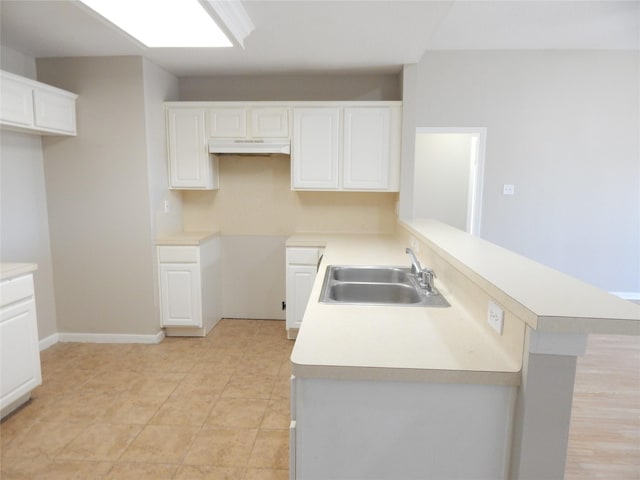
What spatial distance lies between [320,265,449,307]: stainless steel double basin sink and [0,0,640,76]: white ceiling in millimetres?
1546

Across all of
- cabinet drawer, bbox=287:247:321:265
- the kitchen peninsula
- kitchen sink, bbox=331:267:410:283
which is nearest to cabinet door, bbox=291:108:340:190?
cabinet drawer, bbox=287:247:321:265

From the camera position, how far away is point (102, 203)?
11.0 ft

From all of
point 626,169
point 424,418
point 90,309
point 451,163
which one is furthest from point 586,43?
point 90,309

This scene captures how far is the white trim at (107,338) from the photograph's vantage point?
11.5 feet

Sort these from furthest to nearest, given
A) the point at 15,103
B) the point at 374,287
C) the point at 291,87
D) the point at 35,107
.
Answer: the point at 291,87, the point at 35,107, the point at 15,103, the point at 374,287

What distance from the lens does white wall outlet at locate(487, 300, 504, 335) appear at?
1.29 metres

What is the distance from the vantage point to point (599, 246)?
14.8 ft

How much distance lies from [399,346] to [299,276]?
2.25m

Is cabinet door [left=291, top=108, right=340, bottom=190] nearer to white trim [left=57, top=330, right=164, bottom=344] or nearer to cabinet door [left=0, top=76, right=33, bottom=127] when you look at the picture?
white trim [left=57, top=330, right=164, bottom=344]

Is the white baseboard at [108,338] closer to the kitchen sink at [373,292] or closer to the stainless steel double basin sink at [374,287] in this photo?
the stainless steel double basin sink at [374,287]

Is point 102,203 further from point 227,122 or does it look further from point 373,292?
point 373,292

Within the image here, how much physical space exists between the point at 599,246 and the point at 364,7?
3.91 meters

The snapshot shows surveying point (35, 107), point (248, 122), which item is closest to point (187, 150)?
point (248, 122)

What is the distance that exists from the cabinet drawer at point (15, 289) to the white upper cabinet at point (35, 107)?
106cm
